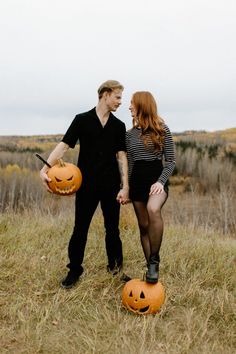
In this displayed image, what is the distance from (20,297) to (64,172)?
141 centimetres

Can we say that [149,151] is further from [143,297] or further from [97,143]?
[143,297]

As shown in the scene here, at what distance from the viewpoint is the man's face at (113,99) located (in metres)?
4.90

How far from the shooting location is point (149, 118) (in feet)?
15.3

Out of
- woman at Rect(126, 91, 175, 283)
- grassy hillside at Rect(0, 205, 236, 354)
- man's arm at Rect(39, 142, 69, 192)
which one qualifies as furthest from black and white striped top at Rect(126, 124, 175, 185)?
grassy hillside at Rect(0, 205, 236, 354)

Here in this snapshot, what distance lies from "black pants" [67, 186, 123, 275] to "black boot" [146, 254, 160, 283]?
71 cm

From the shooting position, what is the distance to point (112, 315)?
16.3 feet

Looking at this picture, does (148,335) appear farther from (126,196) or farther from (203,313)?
(126,196)

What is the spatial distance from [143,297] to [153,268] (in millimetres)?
334

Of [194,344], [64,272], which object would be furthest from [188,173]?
[194,344]

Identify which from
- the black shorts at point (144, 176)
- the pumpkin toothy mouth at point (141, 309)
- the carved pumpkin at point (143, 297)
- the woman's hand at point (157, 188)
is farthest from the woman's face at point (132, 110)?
the pumpkin toothy mouth at point (141, 309)

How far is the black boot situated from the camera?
4691 millimetres

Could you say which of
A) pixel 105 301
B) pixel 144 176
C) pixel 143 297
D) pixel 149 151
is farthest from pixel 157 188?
pixel 105 301

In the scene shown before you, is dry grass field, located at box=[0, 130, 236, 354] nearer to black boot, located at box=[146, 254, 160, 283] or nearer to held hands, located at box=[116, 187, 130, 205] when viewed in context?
black boot, located at box=[146, 254, 160, 283]

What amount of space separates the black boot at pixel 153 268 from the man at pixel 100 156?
25.0 inches
